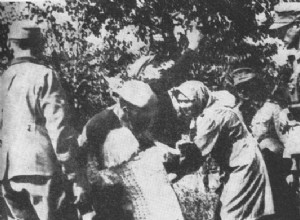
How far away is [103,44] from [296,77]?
1.13m

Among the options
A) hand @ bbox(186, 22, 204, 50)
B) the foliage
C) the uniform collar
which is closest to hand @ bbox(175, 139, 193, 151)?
the foliage

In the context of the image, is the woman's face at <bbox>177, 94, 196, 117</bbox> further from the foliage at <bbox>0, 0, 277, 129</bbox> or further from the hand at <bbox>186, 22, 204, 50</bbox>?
the hand at <bbox>186, 22, 204, 50</bbox>

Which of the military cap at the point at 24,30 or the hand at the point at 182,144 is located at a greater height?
the military cap at the point at 24,30

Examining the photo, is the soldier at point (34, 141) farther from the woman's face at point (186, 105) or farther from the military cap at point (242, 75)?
the military cap at point (242, 75)

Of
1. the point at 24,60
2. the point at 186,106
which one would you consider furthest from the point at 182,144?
the point at 24,60

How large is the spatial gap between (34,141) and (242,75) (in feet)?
4.24

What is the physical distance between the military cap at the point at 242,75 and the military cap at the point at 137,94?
54 centimetres

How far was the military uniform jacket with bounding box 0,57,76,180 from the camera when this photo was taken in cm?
229

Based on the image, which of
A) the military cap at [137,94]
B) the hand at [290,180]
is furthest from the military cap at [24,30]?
the hand at [290,180]

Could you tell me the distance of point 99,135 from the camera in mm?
2596

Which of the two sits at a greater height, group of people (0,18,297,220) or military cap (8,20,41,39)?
military cap (8,20,41,39)

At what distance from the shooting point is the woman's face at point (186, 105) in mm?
2745

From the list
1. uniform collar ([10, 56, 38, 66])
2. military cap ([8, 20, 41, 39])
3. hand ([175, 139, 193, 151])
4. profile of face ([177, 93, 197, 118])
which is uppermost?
military cap ([8, 20, 41, 39])

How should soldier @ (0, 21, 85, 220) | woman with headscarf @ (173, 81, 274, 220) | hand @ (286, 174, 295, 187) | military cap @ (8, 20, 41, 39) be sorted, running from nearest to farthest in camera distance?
soldier @ (0, 21, 85, 220), military cap @ (8, 20, 41, 39), woman with headscarf @ (173, 81, 274, 220), hand @ (286, 174, 295, 187)
